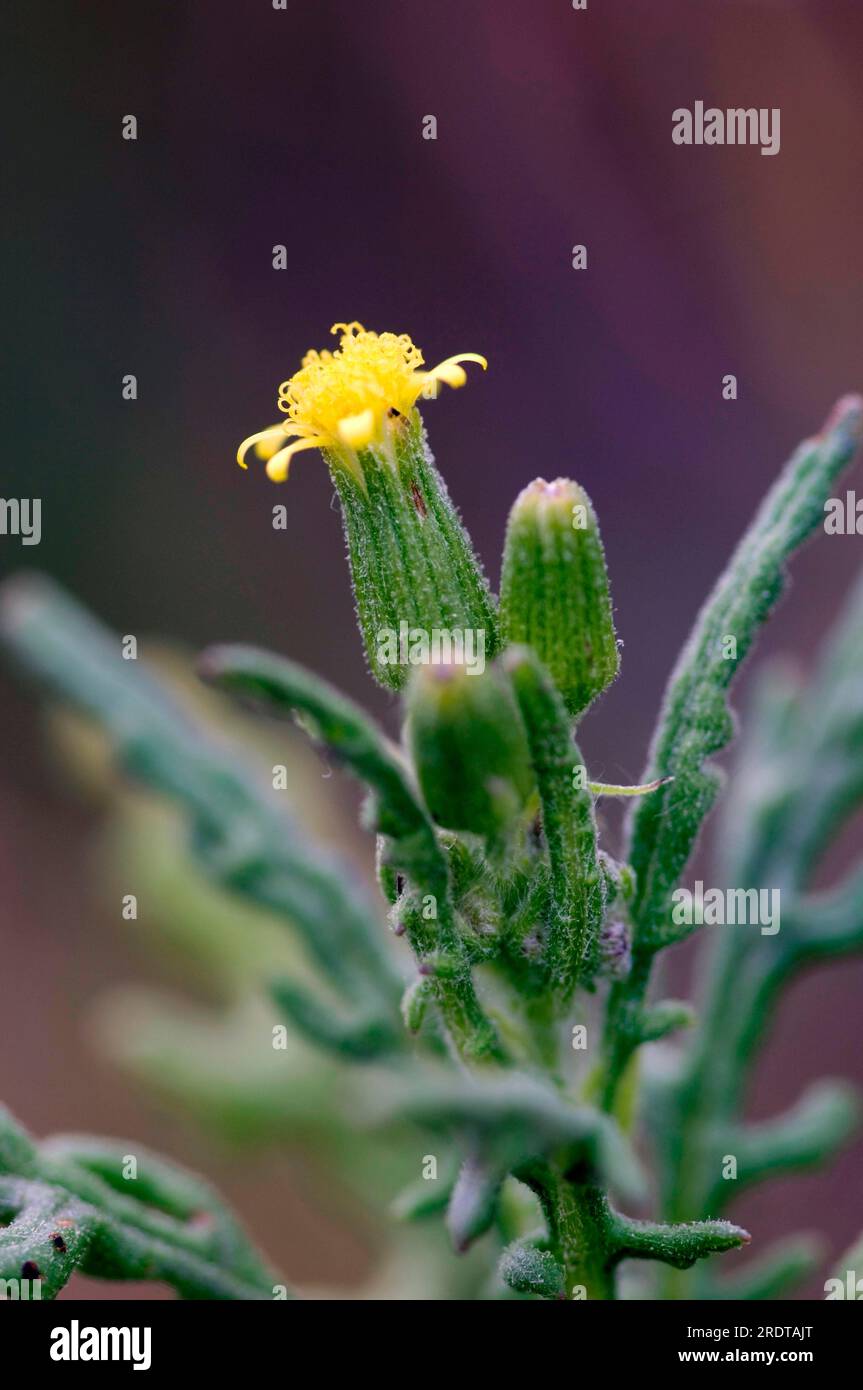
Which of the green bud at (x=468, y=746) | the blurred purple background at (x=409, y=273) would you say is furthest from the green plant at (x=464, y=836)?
the blurred purple background at (x=409, y=273)

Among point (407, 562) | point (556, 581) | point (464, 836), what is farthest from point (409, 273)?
point (464, 836)

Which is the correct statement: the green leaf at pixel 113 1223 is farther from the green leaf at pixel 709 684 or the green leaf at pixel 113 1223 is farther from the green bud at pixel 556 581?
the green bud at pixel 556 581

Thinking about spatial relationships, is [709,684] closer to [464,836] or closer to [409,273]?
[464,836]

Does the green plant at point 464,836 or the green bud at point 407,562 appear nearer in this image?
the green plant at point 464,836

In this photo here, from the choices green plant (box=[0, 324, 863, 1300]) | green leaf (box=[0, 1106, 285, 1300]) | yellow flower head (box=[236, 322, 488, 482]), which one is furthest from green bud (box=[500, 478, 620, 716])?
green leaf (box=[0, 1106, 285, 1300])

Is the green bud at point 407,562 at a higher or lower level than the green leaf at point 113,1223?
higher

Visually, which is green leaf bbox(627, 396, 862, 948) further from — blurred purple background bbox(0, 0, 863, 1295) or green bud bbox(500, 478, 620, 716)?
blurred purple background bbox(0, 0, 863, 1295)

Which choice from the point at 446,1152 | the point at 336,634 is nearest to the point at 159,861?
the point at 446,1152
